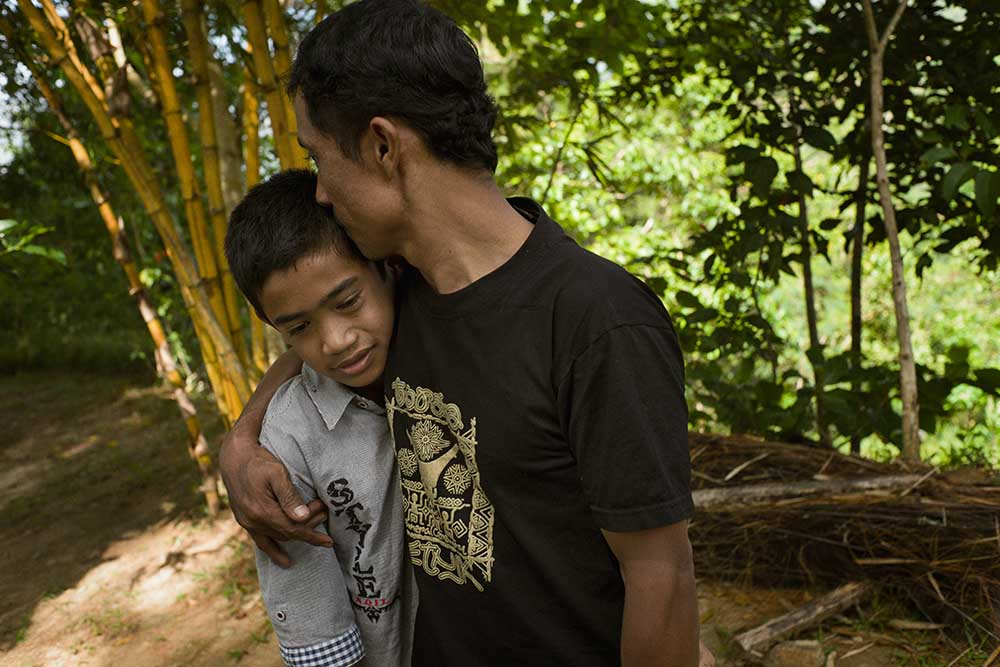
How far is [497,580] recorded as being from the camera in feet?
3.67

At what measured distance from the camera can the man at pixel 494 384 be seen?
92 cm

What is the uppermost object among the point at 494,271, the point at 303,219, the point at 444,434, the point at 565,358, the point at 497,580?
the point at 303,219

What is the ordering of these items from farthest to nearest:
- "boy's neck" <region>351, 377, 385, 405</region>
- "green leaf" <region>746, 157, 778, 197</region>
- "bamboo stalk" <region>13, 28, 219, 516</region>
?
"green leaf" <region>746, 157, 778, 197</region>, "bamboo stalk" <region>13, 28, 219, 516</region>, "boy's neck" <region>351, 377, 385, 405</region>

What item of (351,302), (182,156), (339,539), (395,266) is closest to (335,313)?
(351,302)

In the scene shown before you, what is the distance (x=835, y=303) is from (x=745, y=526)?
10372 mm

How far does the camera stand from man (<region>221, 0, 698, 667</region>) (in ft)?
3.02

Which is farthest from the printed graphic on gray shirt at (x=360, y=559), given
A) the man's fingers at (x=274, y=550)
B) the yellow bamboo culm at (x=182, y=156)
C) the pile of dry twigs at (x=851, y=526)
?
the pile of dry twigs at (x=851, y=526)

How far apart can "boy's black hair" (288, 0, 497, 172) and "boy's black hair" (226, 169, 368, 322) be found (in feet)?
0.64

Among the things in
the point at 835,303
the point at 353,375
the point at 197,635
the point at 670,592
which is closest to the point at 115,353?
the point at 197,635

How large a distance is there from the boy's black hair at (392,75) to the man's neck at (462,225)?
0.04 meters

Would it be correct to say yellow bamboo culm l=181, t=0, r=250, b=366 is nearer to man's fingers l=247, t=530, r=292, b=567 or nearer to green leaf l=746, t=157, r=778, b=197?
man's fingers l=247, t=530, r=292, b=567

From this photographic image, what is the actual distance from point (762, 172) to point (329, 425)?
2246 mm

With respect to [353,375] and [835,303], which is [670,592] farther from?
[835,303]

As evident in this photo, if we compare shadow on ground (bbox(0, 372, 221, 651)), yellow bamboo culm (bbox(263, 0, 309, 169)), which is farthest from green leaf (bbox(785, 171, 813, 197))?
shadow on ground (bbox(0, 372, 221, 651))
